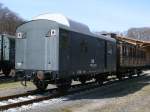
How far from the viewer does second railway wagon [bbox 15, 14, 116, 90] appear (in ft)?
48.9

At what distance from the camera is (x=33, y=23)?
15.9m

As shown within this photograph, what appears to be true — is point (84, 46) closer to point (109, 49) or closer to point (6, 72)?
point (109, 49)

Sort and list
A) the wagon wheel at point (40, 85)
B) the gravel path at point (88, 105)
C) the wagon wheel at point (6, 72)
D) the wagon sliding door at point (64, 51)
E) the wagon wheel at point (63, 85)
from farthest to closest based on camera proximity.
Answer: the wagon wheel at point (6, 72), the wagon wheel at point (40, 85), the wagon wheel at point (63, 85), the wagon sliding door at point (64, 51), the gravel path at point (88, 105)

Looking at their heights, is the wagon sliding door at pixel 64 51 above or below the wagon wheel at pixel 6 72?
above

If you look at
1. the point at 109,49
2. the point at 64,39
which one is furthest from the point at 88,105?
the point at 109,49

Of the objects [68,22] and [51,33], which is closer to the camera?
[51,33]

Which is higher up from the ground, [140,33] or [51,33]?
[140,33]

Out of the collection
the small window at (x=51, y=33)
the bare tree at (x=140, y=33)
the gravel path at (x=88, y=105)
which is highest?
the bare tree at (x=140, y=33)

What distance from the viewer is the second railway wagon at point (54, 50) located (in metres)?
14.9

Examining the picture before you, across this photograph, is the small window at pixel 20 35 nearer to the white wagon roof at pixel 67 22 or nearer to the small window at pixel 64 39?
the white wagon roof at pixel 67 22

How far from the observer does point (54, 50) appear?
1481cm

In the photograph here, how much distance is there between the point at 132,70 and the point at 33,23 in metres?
16.3

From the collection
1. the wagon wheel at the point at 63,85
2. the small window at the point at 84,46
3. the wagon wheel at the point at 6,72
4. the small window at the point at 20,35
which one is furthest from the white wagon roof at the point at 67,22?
the wagon wheel at the point at 6,72

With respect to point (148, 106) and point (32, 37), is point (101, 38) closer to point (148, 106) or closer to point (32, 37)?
point (32, 37)
